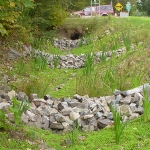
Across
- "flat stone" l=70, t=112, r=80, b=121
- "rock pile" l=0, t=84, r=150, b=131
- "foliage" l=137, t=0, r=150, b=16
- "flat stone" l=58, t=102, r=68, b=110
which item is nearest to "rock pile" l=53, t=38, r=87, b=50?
"rock pile" l=0, t=84, r=150, b=131

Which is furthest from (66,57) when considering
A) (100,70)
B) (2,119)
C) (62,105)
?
(2,119)

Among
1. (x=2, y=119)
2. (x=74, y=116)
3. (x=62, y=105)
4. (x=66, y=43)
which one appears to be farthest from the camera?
(x=66, y=43)

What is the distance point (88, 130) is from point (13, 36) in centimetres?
700

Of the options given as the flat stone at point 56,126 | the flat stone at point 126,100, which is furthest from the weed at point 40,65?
the flat stone at point 56,126

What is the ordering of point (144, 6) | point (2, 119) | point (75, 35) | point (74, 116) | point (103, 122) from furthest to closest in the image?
point (144, 6), point (75, 35), point (74, 116), point (103, 122), point (2, 119)

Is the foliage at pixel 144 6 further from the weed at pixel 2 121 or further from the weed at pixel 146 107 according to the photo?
the weed at pixel 2 121

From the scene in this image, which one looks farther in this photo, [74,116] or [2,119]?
[74,116]

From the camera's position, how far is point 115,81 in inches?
264

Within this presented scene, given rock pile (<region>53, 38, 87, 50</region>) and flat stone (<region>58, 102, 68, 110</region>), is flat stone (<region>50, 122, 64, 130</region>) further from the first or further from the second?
Result: rock pile (<region>53, 38, 87, 50</region>)

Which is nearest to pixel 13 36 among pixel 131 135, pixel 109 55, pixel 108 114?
pixel 109 55

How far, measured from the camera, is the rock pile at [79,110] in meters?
4.81

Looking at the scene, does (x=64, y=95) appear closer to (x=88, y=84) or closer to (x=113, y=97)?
(x=88, y=84)

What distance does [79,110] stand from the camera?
17.5 ft

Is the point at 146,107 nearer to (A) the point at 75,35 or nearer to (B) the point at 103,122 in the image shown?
(B) the point at 103,122
